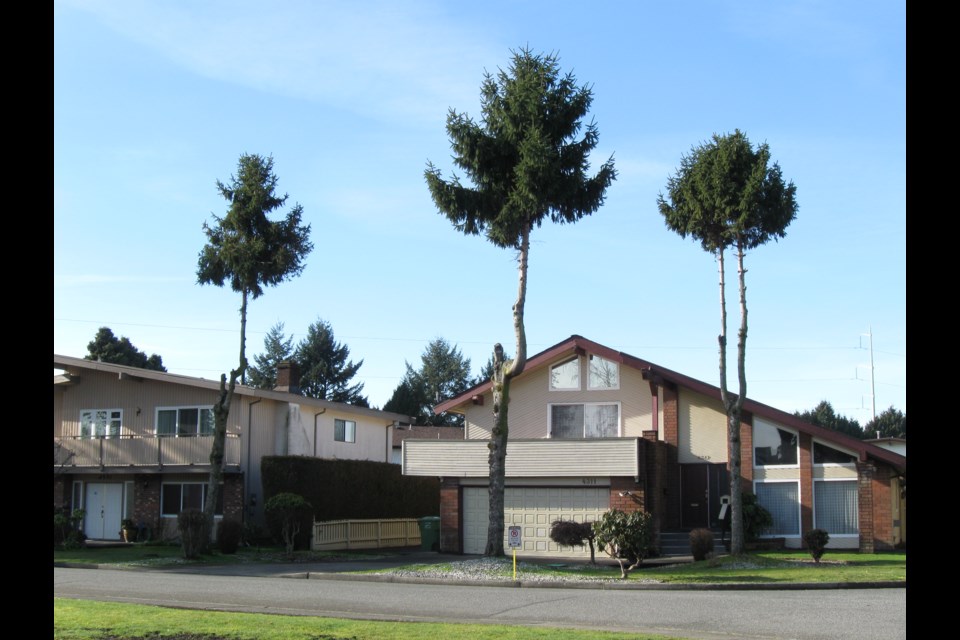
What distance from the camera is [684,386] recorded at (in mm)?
30750

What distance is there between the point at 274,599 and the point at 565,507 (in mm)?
14311

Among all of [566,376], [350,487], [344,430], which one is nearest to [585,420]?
[566,376]

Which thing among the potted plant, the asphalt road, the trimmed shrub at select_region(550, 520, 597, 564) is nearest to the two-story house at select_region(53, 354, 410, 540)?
the potted plant

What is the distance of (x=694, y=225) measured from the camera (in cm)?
2747

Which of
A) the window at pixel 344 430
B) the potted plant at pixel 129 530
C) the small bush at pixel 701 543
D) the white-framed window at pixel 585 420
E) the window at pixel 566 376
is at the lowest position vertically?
the potted plant at pixel 129 530

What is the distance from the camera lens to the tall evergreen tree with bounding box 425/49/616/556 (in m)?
24.6

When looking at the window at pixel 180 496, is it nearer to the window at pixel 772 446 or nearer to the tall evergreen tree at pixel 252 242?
the tall evergreen tree at pixel 252 242

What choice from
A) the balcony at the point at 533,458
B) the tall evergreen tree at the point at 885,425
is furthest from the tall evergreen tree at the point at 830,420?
the balcony at the point at 533,458

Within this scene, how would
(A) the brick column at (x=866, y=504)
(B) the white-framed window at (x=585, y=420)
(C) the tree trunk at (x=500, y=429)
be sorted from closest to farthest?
(C) the tree trunk at (x=500, y=429), (A) the brick column at (x=866, y=504), (B) the white-framed window at (x=585, y=420)

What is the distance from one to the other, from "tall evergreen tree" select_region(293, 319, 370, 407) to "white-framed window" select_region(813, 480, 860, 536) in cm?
6054

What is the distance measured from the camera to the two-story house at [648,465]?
28.7 meters

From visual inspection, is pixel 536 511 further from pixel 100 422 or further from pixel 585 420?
pixel 100 422

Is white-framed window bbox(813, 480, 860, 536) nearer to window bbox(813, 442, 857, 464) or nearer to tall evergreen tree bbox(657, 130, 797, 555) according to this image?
window bbox(813, 442, 857, 464)

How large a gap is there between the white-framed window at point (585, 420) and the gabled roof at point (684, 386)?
1568 mm
